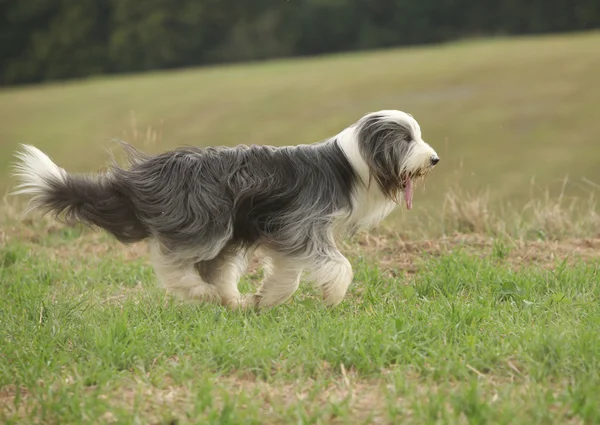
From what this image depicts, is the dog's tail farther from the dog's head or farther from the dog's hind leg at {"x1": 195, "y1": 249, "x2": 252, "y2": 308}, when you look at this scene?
the dog's head

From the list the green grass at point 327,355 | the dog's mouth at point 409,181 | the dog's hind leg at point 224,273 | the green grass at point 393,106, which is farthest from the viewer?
the green grass at point 393,106

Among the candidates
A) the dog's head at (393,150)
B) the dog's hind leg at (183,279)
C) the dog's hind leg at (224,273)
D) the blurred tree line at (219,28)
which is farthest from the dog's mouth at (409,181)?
the blurred tree line at (219,28)

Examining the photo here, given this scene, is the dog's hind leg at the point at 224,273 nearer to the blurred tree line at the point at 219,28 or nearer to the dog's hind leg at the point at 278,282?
the dog's hind leg at the point at 278,282

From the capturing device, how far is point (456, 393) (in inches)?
133

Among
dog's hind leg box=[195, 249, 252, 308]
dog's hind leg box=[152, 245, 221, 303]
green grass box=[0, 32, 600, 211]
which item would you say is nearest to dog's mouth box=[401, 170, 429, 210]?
dog's hind leg box=[195, 249, 252, 308]

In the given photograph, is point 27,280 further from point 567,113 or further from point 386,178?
point 567,113

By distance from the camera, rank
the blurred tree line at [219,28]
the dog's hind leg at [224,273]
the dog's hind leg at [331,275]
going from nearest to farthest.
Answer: the dog's hind leg at [331,275]
the dog's hind leg at [224,273]
the blurred tree line at [219,28]

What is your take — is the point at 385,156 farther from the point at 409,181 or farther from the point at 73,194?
the point at 73,194

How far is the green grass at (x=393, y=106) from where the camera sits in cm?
1789

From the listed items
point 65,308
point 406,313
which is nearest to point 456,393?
point 406,313

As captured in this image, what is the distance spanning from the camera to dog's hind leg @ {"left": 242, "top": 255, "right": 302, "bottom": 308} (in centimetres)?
493

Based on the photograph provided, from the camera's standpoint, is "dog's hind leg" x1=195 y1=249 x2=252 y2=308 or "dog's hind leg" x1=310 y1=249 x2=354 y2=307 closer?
"dog's hind leg" x1=310 y1=249 x2=354 y2=307

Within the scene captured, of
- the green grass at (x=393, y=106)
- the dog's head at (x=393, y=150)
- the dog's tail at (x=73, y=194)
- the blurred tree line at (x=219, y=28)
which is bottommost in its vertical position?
the green grass at (x=393, y=106)

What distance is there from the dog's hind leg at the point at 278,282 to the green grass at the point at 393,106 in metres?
8.90
